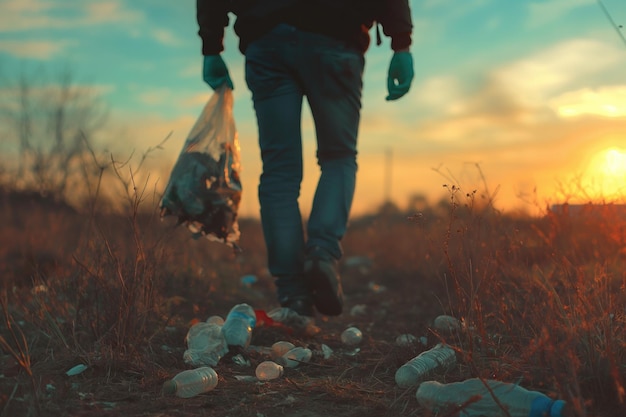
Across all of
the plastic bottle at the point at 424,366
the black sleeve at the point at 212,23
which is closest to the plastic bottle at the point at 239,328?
the plastic bottle at the point at 424,366

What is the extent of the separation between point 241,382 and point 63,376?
0.55 meters

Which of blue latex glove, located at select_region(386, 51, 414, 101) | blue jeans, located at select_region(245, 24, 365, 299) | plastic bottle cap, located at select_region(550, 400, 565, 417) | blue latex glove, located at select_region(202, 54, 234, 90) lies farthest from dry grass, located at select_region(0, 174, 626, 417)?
blue latex glove, located at select_region(202, 54, 234, 90)

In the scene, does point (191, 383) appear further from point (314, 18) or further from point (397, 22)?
point (397, 22)

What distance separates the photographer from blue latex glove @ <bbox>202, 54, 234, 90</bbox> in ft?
9.89

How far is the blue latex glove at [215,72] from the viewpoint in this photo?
3.01 meters

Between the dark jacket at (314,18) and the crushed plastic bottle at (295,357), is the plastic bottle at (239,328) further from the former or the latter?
the dark jacket at (314,18)

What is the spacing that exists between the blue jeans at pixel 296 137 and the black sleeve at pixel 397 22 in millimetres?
168

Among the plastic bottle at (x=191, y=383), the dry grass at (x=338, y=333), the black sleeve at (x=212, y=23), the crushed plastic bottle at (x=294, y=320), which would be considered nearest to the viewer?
the dry grass at (x=338, y=333)

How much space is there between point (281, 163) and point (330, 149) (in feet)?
0.73

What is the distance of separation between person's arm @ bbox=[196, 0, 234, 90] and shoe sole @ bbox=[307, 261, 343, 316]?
103cm

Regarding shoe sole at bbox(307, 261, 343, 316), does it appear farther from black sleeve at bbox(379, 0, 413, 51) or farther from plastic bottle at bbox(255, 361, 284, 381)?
black sleeve at bbox(379, 0, 413, 51)

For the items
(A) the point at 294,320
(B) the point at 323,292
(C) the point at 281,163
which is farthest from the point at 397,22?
(A) the point at 294,320

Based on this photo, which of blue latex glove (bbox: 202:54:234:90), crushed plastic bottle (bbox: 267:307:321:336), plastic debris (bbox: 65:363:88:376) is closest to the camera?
plastic debris (bbox: 65:363:88:376)

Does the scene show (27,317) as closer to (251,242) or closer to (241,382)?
(241,382)
